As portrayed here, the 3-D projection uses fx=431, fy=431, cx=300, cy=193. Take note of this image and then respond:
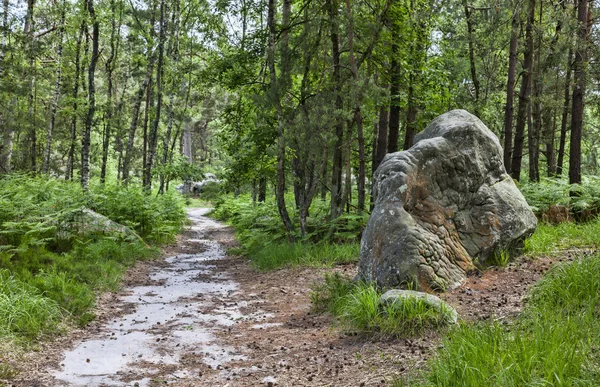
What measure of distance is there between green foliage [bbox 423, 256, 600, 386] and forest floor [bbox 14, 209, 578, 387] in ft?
1.55

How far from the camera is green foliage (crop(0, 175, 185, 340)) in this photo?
5.39m

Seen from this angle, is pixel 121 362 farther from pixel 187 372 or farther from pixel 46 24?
pixel 46 24

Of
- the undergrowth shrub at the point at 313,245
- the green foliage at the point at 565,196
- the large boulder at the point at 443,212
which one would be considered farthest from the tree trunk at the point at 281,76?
the green foliage at the point at 565,196

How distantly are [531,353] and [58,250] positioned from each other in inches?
366

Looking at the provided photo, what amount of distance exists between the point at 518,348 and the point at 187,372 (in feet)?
10.1

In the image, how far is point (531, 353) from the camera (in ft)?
9.72

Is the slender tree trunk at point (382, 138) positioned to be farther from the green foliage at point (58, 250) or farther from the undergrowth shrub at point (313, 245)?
the green foliage at point (58, 250)

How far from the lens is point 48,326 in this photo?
17.3 feet

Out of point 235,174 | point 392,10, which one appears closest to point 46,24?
point 235,174

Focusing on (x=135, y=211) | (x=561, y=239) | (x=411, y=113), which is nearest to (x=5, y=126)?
(x=135, y=211)

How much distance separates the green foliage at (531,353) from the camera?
2.75 m

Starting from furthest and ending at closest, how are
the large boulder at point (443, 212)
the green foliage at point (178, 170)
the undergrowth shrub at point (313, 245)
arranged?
1. the green foliage at point (178, 170)
2. the undergrowth shrub at point (313, 245)
3. the large boulder at point (443, 212)

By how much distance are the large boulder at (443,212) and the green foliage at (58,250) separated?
4285mm

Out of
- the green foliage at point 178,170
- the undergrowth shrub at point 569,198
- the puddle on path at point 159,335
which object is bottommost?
the puddle on path at point 159,335
